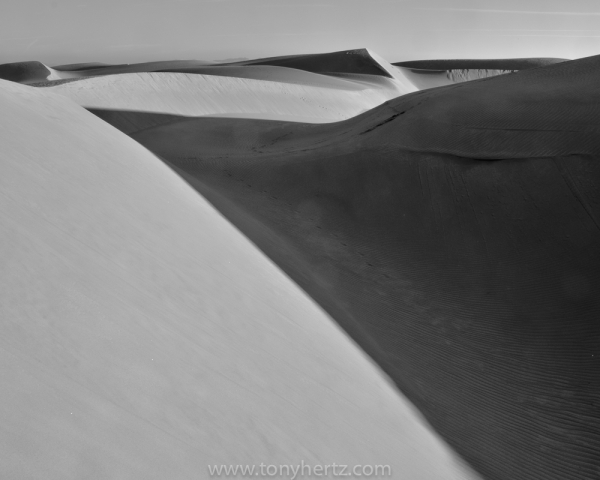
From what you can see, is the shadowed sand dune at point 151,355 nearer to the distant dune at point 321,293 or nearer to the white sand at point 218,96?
the distant dune at point 321,293

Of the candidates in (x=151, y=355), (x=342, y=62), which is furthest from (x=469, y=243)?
(x=342, y=62)

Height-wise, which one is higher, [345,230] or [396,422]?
[345,230]

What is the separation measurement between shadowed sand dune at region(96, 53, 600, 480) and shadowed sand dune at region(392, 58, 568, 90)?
90.2 feet

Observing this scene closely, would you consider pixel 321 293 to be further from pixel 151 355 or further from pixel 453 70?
pixel 453 70

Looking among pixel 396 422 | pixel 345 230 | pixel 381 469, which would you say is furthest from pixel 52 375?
pixel 345 230

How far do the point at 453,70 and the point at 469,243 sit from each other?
33.8 metres

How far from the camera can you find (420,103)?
9180mm

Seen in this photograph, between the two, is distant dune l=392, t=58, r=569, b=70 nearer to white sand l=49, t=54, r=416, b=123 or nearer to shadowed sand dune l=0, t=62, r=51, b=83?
white sand l=49, t=54, r=416, b=123

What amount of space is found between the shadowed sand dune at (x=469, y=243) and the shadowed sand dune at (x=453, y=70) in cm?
2749

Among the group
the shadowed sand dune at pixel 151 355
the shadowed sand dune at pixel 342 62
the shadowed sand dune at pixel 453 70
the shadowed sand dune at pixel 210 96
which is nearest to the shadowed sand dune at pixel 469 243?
the shadowed sand dune at pixel 151 355

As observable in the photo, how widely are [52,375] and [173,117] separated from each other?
14.9 metres

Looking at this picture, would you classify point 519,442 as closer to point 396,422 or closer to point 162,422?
point 396,422

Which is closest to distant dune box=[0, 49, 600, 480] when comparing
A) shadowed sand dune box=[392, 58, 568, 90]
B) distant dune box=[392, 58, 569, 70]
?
distant dune box=[392, 58, 569, 70]

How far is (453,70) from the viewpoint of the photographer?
119ft
